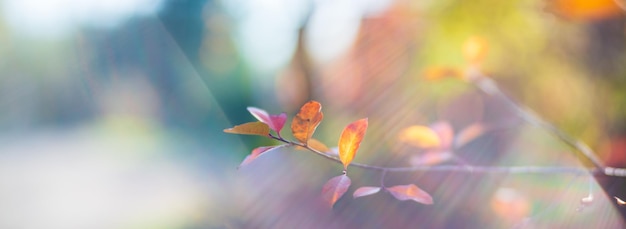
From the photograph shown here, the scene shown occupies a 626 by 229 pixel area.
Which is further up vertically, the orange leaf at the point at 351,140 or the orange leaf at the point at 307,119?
the orange leaf at the point at 307,119

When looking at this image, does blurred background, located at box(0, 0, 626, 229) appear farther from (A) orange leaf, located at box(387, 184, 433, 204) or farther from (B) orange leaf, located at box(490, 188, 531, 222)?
(A) orange leaf, located at box(387, 184, 433, 204)

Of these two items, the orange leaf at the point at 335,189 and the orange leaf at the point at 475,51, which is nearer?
the orange leaf at the point at 335,189

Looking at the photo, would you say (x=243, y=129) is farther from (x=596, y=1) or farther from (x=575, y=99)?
(x=575, y=99)

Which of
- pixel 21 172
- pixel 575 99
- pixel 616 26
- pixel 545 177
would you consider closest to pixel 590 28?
pixel 616 26

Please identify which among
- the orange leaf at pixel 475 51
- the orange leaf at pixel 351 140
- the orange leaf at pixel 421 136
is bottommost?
the orange leaf at pixel 421 136

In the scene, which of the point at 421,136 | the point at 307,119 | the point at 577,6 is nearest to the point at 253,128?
the point at 307,119

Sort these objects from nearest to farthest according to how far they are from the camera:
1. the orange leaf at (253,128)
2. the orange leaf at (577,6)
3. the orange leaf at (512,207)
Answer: the orange leaf at (253,128)
the orange leaf at (577,6)
the orange leaf at (512,207)

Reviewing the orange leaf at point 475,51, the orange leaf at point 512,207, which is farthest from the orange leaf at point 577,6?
the orange leaf at point 512,207

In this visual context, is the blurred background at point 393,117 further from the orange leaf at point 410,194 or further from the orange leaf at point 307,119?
the orange leaf at point 307,119
